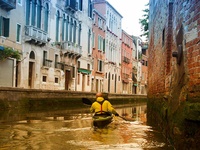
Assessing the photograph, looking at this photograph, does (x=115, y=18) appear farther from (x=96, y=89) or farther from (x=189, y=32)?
(x=189, y=32)

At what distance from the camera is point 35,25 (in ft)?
86.1

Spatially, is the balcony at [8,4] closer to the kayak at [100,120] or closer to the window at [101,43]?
the kayak at [100,120]

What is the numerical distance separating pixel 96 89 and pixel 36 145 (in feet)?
112

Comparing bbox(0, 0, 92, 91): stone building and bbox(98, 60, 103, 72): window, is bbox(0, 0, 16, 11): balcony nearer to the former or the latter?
bbox(0, 0, 92, 91): stone building

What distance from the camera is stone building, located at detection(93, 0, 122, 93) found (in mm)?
45219

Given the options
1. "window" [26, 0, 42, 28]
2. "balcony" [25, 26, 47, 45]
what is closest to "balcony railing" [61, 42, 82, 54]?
"balcony" [25, 26, 47, 45]

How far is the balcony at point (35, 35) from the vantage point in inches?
983

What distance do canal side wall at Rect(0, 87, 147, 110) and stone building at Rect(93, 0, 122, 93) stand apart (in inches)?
782

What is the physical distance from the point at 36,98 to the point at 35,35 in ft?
26.8

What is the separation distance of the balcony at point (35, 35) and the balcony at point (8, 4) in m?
2.58

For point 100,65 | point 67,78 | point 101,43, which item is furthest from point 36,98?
point 101,43

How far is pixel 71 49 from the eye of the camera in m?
32.1

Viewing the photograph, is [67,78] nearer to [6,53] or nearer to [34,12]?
[34,12]

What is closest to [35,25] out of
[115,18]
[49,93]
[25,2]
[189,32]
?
[25,2]
